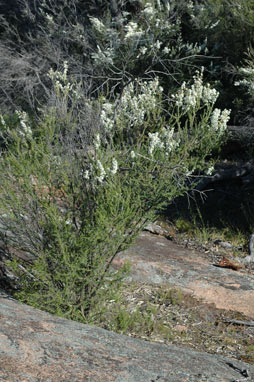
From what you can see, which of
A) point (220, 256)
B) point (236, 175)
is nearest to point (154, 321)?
point (220, 256)

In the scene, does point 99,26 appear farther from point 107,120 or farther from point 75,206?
point 75,206

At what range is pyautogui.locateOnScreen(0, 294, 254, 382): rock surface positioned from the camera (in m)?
2.67

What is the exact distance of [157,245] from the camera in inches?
293

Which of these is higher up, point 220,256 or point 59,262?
point 59,262

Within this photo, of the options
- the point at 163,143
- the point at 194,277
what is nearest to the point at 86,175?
the point at 163,143

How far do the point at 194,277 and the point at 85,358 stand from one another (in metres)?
3.29

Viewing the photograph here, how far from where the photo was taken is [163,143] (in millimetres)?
4867

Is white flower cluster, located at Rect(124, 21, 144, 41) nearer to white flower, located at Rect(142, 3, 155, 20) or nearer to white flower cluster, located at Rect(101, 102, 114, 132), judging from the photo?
white flower, located at Rect(142, 3, 155, 20)

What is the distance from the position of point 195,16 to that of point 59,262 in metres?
9.46

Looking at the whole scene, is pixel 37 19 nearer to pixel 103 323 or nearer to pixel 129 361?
pixel 103 323

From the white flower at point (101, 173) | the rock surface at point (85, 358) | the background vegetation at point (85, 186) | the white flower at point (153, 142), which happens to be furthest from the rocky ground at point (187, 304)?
the white flower at point (153, 142)

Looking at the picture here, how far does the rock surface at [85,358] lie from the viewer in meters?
2.67

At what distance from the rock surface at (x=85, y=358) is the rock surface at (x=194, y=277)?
213 cm

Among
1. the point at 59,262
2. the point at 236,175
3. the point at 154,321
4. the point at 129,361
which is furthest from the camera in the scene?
the point at 236,175
